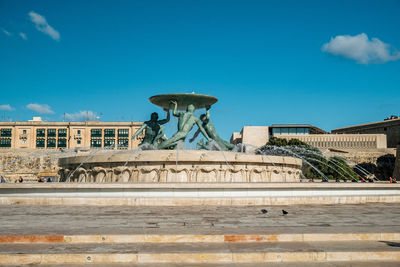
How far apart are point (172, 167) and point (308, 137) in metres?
62.8

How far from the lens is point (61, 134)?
85375 mm

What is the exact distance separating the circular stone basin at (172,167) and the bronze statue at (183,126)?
8.98 feet

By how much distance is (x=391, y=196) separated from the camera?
35.4 feet

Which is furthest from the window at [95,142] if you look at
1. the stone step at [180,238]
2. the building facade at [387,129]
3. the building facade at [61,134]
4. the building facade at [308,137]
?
the stone step at [180,238]

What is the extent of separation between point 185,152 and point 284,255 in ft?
24.5

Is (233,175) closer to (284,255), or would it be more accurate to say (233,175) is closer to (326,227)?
(326,227)

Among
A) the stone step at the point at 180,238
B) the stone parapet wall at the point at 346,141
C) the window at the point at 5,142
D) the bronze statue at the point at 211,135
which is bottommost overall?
the stone step at the point at 180,238

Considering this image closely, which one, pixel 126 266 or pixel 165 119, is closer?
pixel 126 266

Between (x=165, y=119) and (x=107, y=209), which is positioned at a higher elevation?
(x=165, y=119)

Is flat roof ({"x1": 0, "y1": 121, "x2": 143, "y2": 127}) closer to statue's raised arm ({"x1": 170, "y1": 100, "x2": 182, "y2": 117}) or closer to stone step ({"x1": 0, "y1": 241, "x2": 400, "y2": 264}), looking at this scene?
statue's raised arm ({"x1": 170, "y1": 100, "x2": 182, "y2": 117})

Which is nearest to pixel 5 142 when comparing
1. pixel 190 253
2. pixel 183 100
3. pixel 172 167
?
pixel 183 100

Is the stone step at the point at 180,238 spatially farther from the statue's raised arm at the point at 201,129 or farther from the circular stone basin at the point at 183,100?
the circular stone basin at the point at 183,100

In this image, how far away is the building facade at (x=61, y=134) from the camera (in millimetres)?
84062

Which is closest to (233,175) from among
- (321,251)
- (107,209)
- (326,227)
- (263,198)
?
(263,198)
